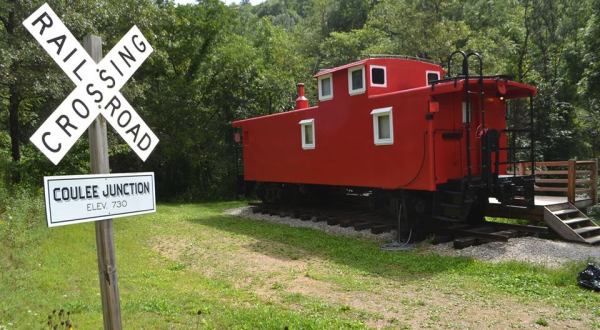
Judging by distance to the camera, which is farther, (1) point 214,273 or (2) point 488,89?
(2) point 488,89

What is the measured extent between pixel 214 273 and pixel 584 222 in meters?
7.71

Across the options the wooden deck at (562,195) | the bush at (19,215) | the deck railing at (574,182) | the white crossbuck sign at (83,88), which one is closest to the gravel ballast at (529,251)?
the wooden deck at (562,195)

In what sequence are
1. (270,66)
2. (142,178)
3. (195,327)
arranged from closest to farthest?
(142,178), (195,327), (270,66)

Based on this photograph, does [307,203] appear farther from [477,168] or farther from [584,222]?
[584,222]

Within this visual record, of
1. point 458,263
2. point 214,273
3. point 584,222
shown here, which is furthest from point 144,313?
point 584,222

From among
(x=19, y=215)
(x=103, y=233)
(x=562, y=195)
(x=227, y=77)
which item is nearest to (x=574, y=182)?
(x=562, y=195)

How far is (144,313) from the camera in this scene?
557 centimetres

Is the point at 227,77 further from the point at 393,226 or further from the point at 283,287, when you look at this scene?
the point at 283,287

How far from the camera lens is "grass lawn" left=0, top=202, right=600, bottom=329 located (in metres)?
5.45

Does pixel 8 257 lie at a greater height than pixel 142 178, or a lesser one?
lesser

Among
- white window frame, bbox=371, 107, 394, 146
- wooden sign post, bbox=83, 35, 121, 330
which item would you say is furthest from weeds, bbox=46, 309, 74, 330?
white window frame, bbox=371, 107, 394, 146

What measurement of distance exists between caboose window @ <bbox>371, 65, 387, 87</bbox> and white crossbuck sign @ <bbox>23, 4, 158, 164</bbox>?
8.27m

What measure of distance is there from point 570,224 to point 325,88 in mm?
6389

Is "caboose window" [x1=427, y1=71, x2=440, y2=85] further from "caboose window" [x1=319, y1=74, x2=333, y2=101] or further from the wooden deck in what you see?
the wooden deck
